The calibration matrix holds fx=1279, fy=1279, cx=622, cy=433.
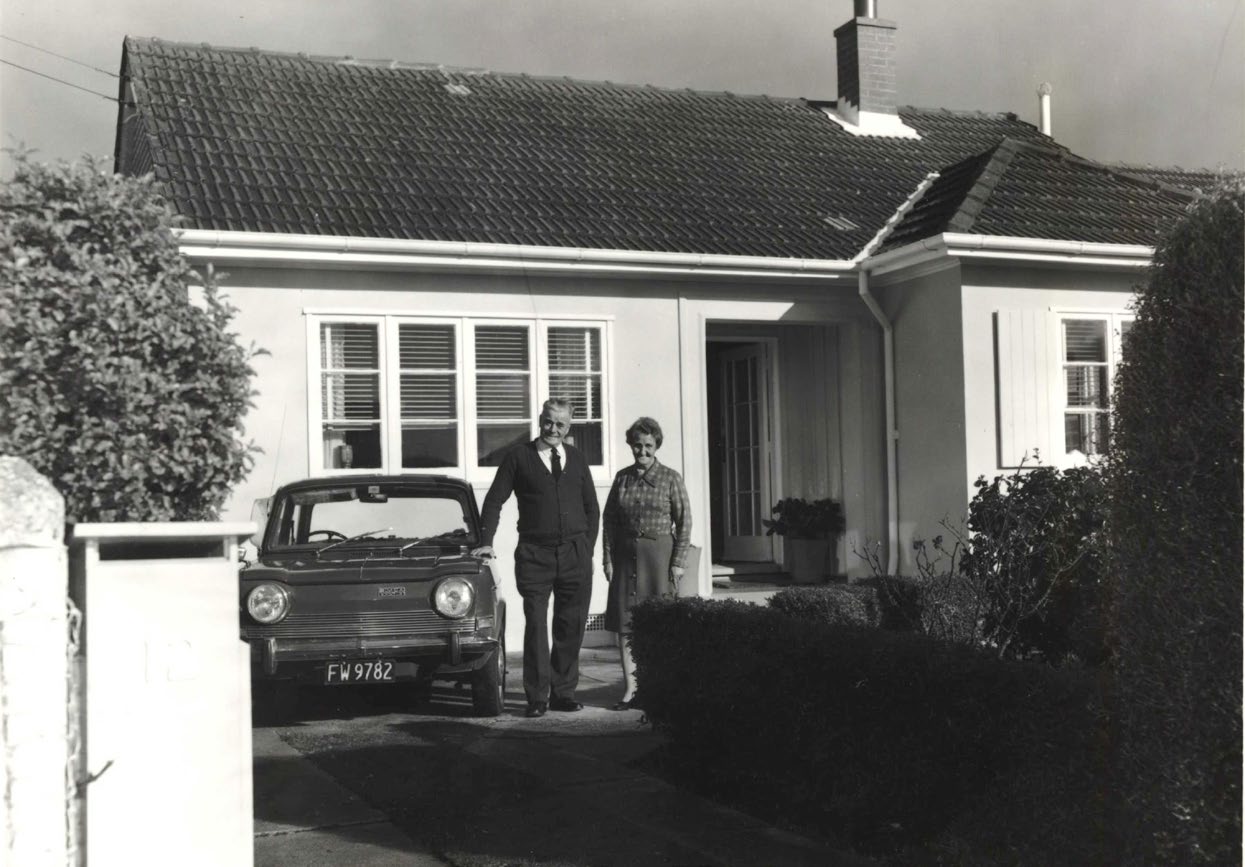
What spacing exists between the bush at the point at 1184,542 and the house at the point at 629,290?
7942 mm

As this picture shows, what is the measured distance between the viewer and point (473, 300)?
11.6 meters

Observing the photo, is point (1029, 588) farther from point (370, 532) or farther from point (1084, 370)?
point (1084, 370)

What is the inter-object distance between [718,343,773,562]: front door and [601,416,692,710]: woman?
627 cm

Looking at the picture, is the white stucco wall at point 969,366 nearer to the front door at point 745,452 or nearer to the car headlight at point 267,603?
the front door at point 745,452

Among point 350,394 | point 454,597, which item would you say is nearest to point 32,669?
point 454,597

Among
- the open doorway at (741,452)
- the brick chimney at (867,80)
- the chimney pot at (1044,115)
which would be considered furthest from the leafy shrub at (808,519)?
the chimney pot at (1044,115)

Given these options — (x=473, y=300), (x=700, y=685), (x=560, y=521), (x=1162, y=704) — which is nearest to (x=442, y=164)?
(x=473, y=300)

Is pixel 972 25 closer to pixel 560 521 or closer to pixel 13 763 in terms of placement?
pixel 560 521

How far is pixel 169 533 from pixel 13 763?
728 mm

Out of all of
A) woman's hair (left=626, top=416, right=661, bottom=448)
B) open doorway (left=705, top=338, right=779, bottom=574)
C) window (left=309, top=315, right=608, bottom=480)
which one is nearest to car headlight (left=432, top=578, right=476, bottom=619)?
woman's hair (left=626, top=416, right=661, bottom=448)

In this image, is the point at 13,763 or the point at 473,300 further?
the point at 473,300

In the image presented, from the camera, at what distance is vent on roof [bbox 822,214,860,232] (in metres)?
13.3

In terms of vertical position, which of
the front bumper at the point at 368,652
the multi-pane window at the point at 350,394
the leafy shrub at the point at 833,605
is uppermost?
the multi-pane window at the point at 350,394

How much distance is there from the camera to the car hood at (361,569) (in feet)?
25.5
